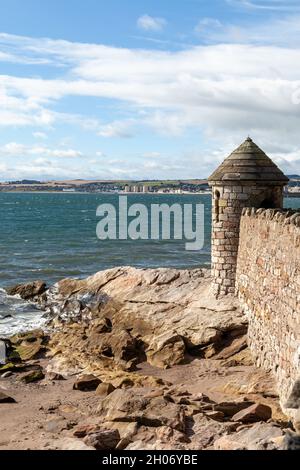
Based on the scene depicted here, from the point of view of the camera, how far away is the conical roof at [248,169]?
54.5ft

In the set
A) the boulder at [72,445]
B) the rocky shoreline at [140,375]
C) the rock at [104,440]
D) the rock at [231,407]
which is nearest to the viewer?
the boulder at [72,445]

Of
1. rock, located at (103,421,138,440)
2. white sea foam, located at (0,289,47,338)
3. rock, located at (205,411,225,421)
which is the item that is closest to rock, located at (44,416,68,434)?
rock, located at (103,421,138,440)

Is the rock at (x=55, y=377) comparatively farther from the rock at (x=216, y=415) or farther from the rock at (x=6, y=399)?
the rock at (x=216, y=415)

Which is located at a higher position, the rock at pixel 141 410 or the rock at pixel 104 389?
the rock at pixel 141 410

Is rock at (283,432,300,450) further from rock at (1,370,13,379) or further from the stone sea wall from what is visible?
rock at (1,370,13,379)

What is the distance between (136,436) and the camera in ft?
31.9

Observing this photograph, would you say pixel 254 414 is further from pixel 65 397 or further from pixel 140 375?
pixel 65 397

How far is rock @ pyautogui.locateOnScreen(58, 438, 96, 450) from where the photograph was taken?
9336 mm

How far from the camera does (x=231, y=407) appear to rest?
11211mm

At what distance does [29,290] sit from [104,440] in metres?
17.9

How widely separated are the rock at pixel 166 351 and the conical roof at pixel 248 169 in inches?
180

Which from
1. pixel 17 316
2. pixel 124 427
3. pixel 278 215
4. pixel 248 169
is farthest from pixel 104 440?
pixel 17 316

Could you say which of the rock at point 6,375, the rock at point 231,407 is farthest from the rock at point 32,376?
the rock at point 231,407
